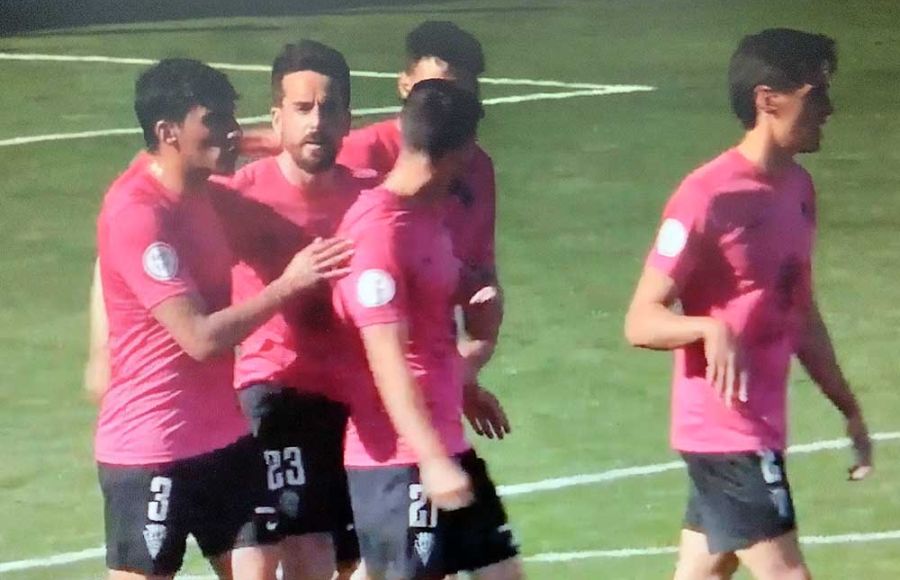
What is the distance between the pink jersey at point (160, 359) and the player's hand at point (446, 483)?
90cm

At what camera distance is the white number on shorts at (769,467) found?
5.99m

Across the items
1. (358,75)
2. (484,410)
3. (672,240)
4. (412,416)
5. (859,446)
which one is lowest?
(859,446)

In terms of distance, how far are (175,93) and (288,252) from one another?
0.74m

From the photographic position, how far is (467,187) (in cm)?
713

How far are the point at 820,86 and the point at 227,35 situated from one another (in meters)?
19.4

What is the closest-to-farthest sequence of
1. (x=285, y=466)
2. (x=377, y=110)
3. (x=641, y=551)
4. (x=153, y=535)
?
(x=153, y=535)
(x=285, y=466)
(x=641, y=551)
(x=377, y=110)

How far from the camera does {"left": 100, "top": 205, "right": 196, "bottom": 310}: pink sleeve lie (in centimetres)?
584

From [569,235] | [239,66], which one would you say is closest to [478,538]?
[569,235]

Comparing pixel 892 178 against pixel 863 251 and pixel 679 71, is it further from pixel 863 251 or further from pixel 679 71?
pixel 679 71

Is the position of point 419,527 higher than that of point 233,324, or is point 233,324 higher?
point 233,324

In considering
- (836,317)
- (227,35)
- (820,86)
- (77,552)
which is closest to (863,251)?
(836,317)

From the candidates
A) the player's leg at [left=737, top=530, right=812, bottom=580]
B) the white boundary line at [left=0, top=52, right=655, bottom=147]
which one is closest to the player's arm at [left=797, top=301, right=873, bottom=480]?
the player's leg at [left=737, top=530, right=812, bottom=580]

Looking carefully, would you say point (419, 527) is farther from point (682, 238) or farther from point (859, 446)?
point (859, 446)

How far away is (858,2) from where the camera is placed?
27.0 m
